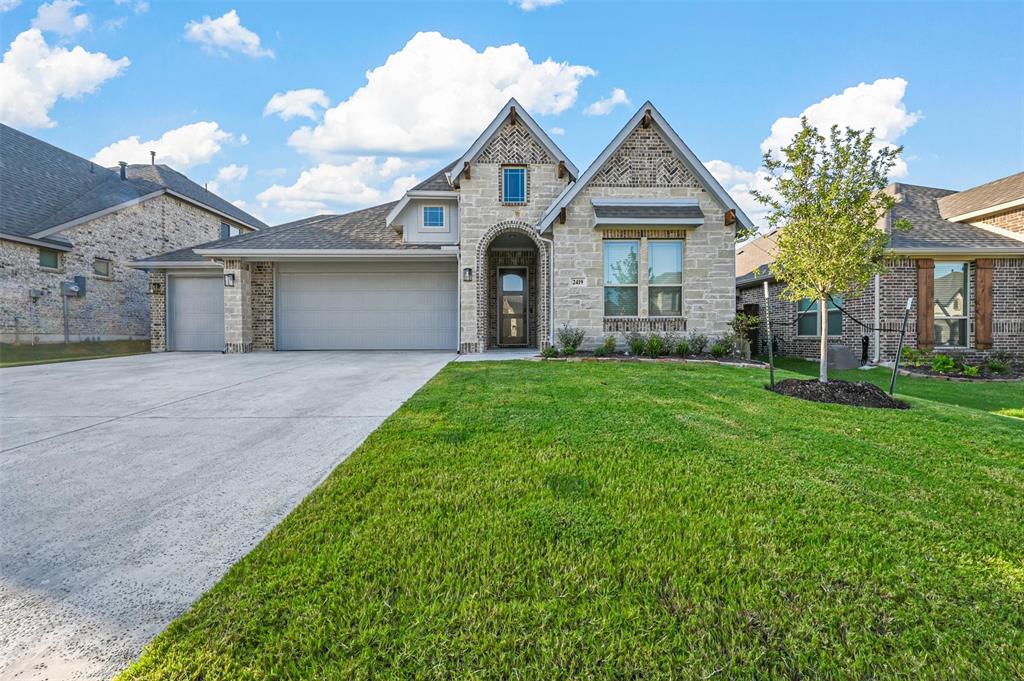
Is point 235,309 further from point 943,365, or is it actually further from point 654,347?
point 943,365

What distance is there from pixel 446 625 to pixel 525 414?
3.11 m

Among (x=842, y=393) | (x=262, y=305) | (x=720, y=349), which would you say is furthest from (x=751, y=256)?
(x=262, y=305)

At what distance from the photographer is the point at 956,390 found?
792 cm

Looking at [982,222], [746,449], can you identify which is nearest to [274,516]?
[746,449]

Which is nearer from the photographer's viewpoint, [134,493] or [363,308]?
[134,493]

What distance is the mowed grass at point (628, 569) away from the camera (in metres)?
1.49

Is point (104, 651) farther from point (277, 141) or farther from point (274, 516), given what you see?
point (277, 141)

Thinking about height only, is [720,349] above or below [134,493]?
above

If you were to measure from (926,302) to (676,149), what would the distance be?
7.40m

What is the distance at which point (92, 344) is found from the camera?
1537 centimetres

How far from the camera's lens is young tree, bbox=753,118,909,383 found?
598 cm

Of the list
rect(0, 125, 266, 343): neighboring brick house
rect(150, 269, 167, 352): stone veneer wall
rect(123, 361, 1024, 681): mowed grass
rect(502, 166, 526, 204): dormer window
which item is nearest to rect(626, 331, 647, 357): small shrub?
rect(502, 166, 526, 204): dormer window

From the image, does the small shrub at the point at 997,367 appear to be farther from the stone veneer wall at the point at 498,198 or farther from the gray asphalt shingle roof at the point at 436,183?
the gray asphalt shingle roof at the point at 436,183

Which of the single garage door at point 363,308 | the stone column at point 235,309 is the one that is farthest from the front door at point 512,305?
the stone column at point 235,309
